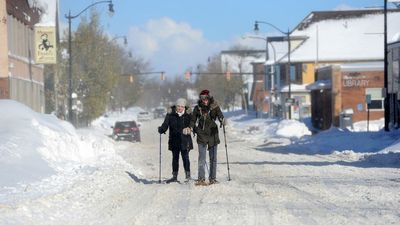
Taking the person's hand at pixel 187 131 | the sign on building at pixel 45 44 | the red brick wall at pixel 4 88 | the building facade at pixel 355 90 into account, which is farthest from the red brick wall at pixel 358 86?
the person's hand at pixel 187 131

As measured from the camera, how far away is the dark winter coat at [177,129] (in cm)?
1612

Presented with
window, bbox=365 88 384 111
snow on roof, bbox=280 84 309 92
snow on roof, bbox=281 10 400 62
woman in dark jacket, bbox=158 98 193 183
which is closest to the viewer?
woman in dark jacket, bbox=158 98 193 183

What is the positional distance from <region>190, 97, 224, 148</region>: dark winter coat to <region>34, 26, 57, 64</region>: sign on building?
23484 mm

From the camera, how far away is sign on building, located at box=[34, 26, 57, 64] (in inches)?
1465

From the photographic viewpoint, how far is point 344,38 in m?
82.2

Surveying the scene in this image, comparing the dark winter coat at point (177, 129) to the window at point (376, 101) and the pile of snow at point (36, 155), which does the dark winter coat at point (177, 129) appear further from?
the window at point (376, 101)

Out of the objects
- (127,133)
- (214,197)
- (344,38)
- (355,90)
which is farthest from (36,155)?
(344,38)

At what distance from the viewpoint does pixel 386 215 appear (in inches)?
406

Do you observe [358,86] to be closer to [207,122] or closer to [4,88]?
[4,88]

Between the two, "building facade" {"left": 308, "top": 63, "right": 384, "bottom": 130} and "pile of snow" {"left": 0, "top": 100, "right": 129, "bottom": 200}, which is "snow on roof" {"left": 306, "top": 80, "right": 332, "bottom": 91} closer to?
"building facade" {"left": 308, "top": 63, "right": 384, "bottom": 130}

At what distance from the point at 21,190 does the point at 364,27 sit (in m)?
75.5

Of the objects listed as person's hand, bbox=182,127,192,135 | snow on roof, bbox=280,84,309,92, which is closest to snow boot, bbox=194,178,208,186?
person's hand, bbox=182,127,192,135

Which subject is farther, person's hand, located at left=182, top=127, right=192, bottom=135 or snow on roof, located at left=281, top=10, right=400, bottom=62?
snow on roof, located at left=281, top=10, right=400, bottom=62

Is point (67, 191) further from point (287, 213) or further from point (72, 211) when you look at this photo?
→ point (287, 213)
